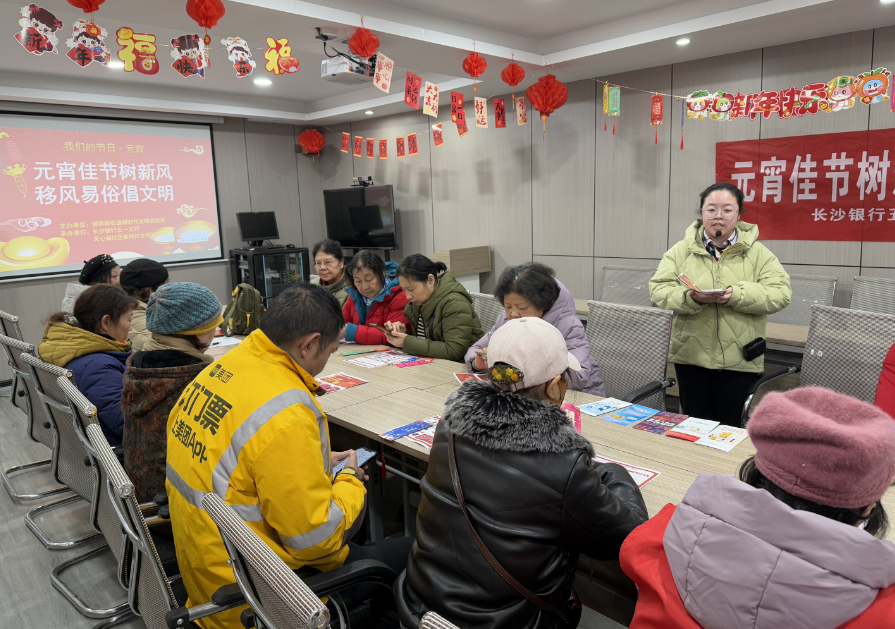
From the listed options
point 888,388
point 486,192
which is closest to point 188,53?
point 888,388

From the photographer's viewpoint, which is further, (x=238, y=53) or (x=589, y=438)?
(x=238, y=53)

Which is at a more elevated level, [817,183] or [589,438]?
[817,183]

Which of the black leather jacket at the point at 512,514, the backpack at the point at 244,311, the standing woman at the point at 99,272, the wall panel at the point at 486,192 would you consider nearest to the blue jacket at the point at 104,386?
the backpack at the point at 244,311

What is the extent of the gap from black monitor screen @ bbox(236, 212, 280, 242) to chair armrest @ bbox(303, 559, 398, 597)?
618 cm

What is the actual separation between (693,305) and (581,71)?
2822 mm

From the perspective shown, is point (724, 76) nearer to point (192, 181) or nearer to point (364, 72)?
point (364, 72)

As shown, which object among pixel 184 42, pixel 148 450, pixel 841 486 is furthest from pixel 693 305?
pixel 184 42

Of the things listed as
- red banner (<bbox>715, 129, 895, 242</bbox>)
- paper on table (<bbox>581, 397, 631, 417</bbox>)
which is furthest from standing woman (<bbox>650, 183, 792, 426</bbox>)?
red banner (<bbox>715, 129, 895, 242</bbox>)

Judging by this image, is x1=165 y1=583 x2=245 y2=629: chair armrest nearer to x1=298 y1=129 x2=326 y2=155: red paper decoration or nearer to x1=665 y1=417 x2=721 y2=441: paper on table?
x1=665 y1=417 x2=721 y2=441: paper on table

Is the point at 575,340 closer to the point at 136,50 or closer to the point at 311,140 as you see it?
the point at 136,50

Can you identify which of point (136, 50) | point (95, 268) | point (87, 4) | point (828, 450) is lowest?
point (828, 450)

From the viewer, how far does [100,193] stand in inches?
239

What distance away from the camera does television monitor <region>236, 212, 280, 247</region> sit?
6.98 metres

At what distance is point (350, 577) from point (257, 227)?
6.34 metres
